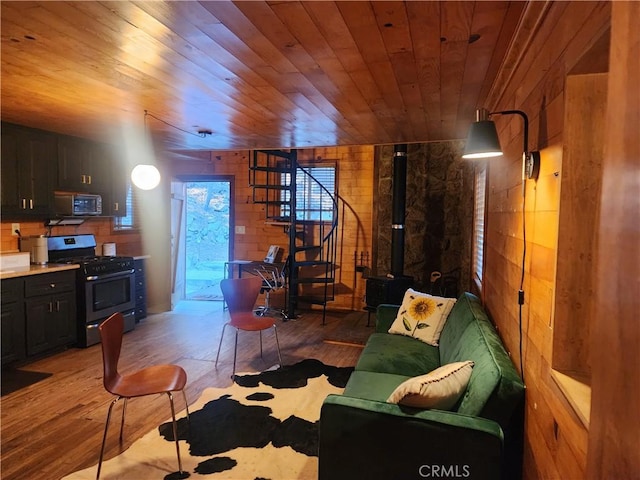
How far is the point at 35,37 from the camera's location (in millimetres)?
1977

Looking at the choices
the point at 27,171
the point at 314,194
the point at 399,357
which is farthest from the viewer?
the point at 314,194

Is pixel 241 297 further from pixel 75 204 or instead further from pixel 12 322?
pixel 75 204

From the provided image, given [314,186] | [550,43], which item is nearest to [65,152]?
[314,186]

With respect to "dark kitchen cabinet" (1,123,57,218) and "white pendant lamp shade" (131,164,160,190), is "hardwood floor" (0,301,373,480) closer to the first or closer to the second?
"dark kitchen cabinet" (1,123,57,218)

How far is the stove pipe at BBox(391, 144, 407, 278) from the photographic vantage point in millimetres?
5219

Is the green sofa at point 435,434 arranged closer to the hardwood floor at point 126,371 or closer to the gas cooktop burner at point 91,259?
the hardwood floor at point 126,371

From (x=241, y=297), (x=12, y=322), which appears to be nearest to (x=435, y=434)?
(x=241, y=297)

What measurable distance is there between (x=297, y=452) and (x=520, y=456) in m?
1.24

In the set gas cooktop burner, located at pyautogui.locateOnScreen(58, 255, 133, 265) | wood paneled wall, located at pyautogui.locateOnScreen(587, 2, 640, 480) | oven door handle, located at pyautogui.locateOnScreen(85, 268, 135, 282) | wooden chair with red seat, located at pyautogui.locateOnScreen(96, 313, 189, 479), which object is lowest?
wooden chair with red seat, located at pyautogui.locateOnScreen(96, 313, 189, 479)

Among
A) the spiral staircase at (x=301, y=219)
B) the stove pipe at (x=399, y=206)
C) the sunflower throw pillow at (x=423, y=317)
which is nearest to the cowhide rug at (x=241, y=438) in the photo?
the sunflower throw pillow at (x=423, y=317)

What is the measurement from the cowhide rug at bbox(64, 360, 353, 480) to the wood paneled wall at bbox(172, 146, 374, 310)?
2.67 meters

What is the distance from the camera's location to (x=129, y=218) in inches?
223

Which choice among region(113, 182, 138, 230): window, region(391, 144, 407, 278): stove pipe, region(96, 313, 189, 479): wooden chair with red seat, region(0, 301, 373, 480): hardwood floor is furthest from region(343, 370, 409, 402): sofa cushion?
region(113, 182, 138, 230): window

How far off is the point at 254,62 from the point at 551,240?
1747 mm
